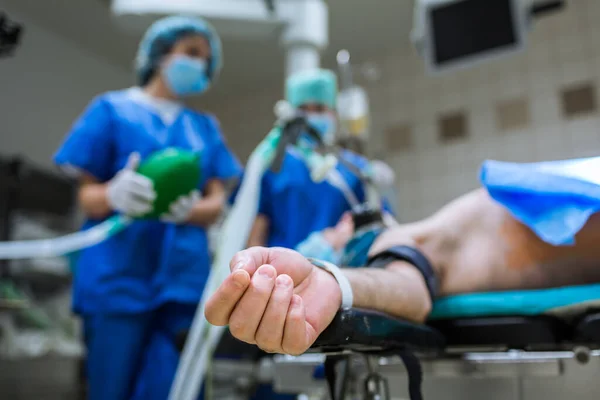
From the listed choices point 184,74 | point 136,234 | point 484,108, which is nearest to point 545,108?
point 484,108

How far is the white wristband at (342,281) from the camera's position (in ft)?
2.11

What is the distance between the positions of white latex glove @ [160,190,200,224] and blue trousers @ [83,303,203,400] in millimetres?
280

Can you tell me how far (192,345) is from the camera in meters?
1.29

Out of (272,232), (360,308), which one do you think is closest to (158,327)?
(272,232)

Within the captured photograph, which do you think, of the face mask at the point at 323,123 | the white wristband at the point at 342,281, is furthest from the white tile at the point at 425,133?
the white wristband at the point at 342,281

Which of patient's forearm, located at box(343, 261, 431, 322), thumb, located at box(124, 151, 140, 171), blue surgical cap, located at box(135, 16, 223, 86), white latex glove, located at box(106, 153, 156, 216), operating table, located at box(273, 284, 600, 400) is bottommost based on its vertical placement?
operating table, located at box(273, 284, 600, 400)

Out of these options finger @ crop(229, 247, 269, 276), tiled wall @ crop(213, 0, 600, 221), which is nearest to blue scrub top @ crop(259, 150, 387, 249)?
finger @ crop(229, 247, 269, 276)

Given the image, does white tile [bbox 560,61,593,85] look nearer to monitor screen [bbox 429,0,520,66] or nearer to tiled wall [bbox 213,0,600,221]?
tiled wall [bbox 213,0,600,221]

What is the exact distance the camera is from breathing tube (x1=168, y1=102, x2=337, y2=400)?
1.29 m

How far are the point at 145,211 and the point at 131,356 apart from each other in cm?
41

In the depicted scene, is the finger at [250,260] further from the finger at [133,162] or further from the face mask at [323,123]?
the face mask at [323,123]

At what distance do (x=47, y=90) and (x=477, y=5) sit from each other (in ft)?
9.81

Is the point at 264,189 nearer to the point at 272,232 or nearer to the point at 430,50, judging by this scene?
the point at 272,232

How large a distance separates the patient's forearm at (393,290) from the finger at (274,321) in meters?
0.18
